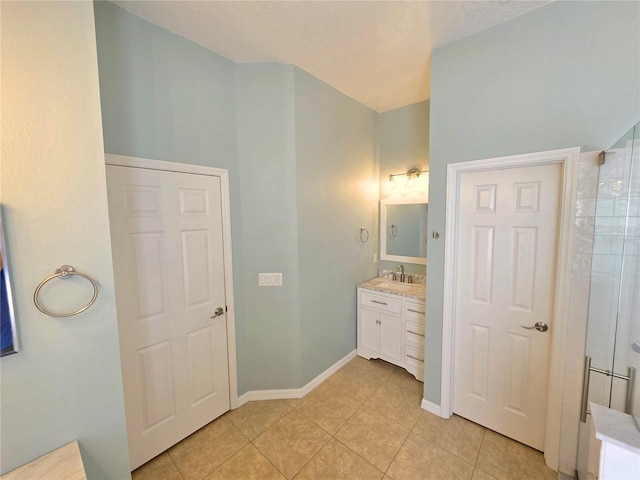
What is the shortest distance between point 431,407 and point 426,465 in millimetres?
528

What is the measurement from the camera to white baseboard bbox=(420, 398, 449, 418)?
6.93ft

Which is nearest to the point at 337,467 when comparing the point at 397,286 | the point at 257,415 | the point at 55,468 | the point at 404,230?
the point at 257,415

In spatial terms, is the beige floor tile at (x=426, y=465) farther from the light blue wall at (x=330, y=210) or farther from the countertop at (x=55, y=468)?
A: the countertop at (x=55, y=468)

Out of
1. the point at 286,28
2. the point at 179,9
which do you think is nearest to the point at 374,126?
the point at 286,28

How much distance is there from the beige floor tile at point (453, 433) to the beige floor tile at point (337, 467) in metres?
0.53

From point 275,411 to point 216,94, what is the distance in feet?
8.65

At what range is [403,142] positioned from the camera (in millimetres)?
2994

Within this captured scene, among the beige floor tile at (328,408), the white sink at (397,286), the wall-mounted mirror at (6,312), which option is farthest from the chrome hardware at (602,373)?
the wall-mounted mirror at (6,312)

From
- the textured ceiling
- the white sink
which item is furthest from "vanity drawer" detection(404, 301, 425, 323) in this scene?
the textured ceiling

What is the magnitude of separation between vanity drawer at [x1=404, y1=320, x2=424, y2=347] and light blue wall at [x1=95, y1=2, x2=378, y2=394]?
2.15 feet

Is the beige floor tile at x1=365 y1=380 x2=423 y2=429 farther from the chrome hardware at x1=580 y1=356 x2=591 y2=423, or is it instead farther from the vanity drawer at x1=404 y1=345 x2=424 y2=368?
the chrome hardware at x1=580 y1=356 x2=591 y2=423

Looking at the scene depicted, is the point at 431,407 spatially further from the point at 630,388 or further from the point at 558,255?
the point at 558,255

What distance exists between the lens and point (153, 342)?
1729mm

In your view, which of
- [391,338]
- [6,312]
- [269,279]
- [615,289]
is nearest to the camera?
[6,312]
